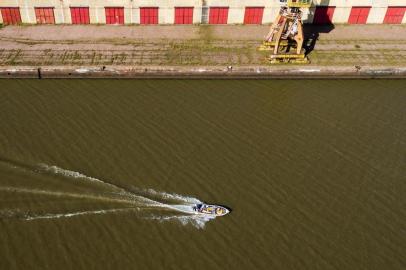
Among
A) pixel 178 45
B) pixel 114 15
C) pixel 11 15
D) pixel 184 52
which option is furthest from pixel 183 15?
pixel 11 15

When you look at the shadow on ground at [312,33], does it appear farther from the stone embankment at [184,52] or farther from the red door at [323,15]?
the red door at [323,15]

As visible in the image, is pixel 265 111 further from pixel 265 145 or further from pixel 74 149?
pixel 74 149

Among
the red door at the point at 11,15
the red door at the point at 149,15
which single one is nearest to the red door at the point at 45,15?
the red door at the point at 11,15

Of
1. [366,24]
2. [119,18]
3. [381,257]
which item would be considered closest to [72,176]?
[381,257]

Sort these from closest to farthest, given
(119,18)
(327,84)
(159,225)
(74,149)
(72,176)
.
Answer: (159,225) < (72,176) < (74,149) < (327,84) < (119,18)

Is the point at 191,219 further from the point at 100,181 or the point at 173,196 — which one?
the point at 100,181

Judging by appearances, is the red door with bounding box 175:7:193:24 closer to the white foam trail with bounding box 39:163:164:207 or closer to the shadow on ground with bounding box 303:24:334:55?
the shadow on ground with bounding box 303:24:334:55
